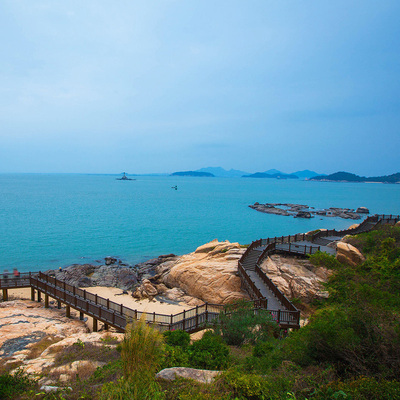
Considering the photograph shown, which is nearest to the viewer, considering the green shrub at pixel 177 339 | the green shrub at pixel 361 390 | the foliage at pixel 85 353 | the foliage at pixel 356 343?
the green shrub at pixel 361 390

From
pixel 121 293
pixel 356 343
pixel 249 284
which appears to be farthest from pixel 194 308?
pixel 121 293

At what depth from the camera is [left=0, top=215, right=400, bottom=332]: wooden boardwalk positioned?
14.8 m

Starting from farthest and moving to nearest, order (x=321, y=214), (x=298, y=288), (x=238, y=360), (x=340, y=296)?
(x=321, y=214), (x=298, y=288), (x=340, y=296), (x=238, y=360)

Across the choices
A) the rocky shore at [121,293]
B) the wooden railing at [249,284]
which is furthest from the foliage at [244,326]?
the rocky shore at [121,293]

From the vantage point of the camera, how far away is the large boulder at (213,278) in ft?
71.1

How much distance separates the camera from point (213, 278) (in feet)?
75.7

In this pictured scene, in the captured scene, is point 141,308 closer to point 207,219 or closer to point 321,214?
point 207,219

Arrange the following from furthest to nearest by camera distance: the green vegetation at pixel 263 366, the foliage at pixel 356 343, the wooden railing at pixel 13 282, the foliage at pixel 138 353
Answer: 1. the wooden railing at pixel 13 282
2. the foliage at pixel 356 343
3. the foliage at pixel 138 353
4. the green vegetation at pixel 263 366

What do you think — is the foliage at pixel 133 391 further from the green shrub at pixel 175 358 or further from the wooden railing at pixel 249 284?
the wooden railing at pixel 249 284

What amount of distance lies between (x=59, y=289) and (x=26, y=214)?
5680 cm

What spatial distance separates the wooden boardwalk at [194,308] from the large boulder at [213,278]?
3.28 feet

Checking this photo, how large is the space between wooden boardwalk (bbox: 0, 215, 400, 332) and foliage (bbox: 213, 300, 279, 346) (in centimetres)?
91

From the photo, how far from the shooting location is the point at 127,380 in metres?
6.65

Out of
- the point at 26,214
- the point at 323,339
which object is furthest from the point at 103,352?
the point at 26,214
